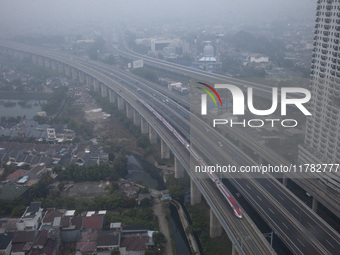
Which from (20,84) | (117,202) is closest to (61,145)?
(117,202)

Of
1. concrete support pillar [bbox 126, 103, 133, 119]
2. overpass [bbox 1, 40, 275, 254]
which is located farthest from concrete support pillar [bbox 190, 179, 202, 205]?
concrete support pillar [bbox 126, 103, 133, 119]

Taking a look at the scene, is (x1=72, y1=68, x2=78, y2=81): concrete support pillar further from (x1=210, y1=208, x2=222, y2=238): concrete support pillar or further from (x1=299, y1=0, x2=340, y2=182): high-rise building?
(x1=210, y1=208, x2=222, y2=238): concrete support pillar

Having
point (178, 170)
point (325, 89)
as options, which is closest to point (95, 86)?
point (178, 170)

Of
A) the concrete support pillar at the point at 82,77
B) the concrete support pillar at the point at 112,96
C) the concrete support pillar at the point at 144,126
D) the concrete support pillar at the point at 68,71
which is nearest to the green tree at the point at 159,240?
the concrete support pillar at the point at 144,126

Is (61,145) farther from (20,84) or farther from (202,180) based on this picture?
(20,84)

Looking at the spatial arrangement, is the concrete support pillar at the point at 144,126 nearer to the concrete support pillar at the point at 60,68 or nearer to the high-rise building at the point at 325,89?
the high-rise building at the point at 325,89

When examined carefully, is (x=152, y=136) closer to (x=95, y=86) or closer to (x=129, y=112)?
(x=129, y=112)
